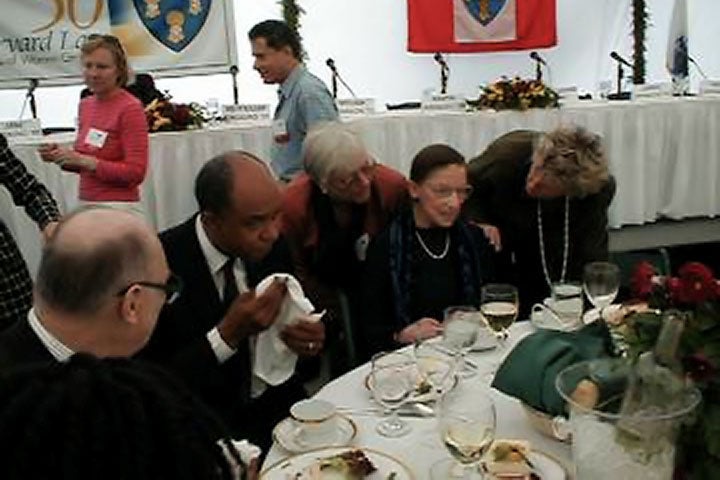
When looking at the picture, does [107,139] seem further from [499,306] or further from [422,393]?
[422,393]

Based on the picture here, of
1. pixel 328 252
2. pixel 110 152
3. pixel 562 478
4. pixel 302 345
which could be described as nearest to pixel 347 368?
pixel 328 252

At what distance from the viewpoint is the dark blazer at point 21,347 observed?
5.23 feet

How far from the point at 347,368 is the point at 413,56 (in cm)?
487

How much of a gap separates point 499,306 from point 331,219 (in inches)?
37.5

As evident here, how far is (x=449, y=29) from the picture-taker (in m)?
6.96

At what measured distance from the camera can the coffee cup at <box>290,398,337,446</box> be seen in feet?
5.78

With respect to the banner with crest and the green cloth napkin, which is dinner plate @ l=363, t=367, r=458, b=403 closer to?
the green cloth napkin

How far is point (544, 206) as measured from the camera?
3.09 meters

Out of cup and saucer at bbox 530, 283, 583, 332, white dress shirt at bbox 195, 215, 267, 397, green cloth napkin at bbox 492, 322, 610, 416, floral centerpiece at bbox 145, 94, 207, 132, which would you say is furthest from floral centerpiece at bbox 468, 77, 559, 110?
green cloth napkin at bbox 492, 322, 610, 416

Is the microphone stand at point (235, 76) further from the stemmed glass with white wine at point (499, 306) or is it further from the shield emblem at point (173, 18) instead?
the stemmed glass with white wine at point (499, 306)

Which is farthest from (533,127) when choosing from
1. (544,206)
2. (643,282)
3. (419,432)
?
(643,282)

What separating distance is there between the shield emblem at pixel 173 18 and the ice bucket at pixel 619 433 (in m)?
5.50

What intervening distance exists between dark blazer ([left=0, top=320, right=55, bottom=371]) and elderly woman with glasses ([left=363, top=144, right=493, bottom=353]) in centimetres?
118

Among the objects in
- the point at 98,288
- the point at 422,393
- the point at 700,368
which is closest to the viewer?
the point at 700,368
